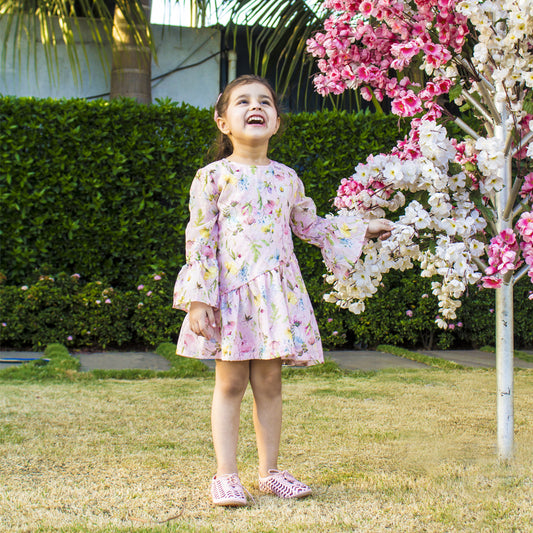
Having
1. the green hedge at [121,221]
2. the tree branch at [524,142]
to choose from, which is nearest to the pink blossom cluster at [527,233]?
the tree branch at [524,142]

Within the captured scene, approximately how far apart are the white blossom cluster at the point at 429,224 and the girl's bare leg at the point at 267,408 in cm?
44

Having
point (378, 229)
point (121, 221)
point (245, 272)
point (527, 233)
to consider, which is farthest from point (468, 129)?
point (121, 221)

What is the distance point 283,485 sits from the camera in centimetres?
221

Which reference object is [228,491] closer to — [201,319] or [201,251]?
[201,319]

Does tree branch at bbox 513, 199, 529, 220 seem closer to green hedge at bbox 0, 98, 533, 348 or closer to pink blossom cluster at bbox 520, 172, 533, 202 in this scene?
pink blossom cluster at bbox 520, 172, 533, 202

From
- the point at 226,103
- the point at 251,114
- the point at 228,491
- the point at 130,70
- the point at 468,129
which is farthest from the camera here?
the point at 130,70

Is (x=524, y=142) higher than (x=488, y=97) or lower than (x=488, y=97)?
lower

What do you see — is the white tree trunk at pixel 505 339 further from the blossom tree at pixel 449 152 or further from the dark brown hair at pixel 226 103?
the dark brown hair at pixel 226 103

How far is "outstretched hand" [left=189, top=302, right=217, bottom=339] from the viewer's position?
218 cm

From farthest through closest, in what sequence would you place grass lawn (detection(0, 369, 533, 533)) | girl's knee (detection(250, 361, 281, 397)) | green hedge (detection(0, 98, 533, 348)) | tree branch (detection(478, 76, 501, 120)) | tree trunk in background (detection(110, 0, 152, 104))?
tree trunk in background (detection(110, 0, 152, 104)), green hedge (detection(0, 98, 533, 348)), tree branch (detection(478, 76, 501, 120)), girl's knee (detection(250, 361, 281, 397)), grass lawn (detection(0, 369, 533, 533))

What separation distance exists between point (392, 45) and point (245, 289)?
3.52ft

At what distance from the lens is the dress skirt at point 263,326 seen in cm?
220

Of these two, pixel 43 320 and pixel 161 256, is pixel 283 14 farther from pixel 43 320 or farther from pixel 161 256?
pixel 43 320

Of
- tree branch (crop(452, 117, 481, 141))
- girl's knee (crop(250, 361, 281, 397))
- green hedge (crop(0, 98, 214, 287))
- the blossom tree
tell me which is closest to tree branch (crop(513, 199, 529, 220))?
the blossom tree
